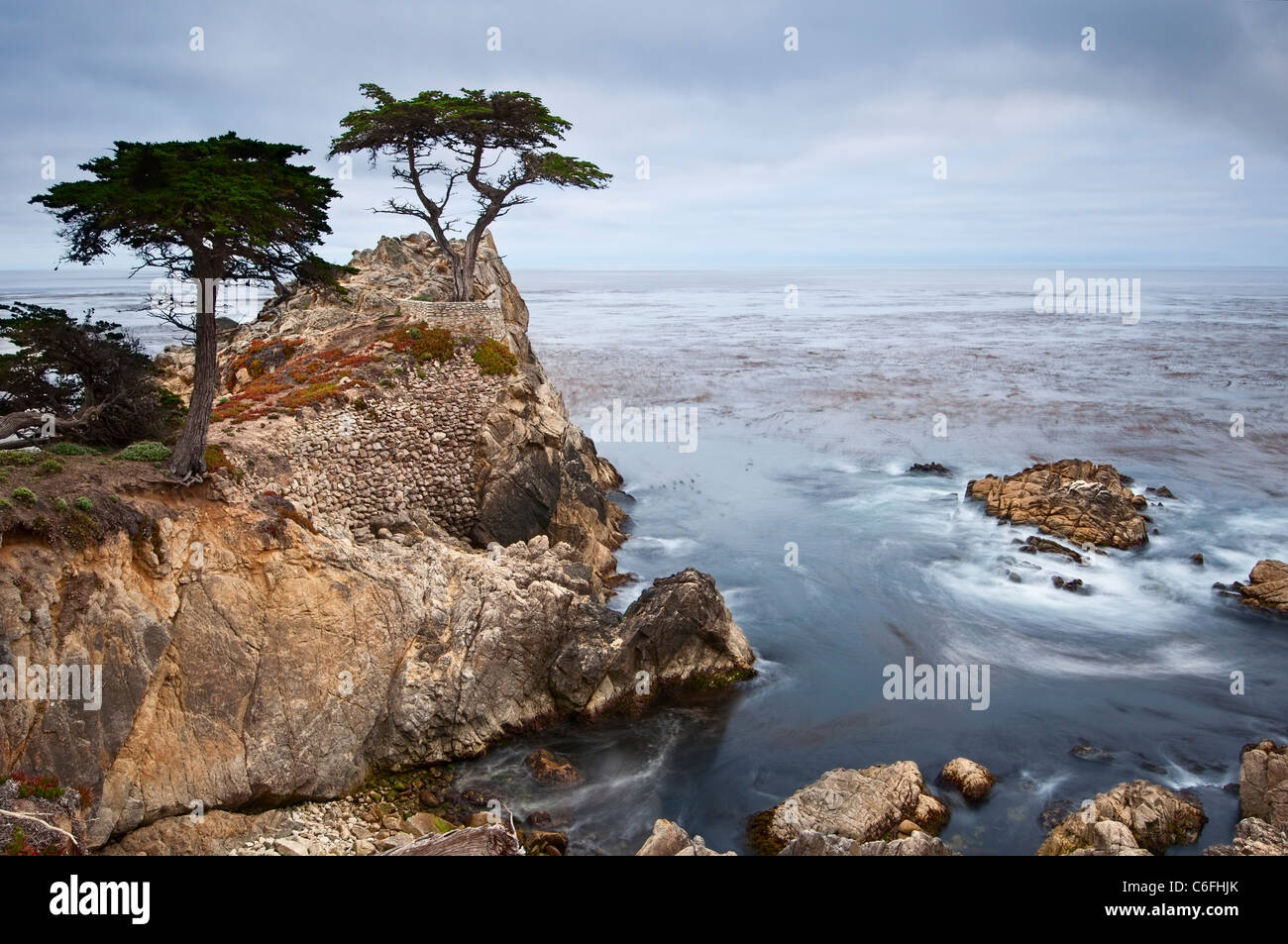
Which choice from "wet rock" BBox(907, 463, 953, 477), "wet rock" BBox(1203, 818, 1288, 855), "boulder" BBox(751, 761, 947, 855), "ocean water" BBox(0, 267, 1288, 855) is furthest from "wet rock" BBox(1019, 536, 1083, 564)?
"boulder" BBox(751, 761, 947, 855)

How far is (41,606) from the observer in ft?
49.7

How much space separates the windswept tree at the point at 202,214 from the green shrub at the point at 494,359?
796 centimetres

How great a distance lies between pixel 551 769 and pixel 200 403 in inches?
434

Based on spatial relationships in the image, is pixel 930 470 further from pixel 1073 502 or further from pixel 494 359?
pixel 494 359

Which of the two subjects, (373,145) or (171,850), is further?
(373,145)

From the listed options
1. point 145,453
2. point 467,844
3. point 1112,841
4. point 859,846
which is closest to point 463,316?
point 145,453

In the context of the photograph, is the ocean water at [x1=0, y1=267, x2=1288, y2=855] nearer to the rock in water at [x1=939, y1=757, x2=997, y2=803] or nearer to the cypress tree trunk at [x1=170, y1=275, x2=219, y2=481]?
the rock in water at [x1=939, y1=757, x2=997, y2=803]

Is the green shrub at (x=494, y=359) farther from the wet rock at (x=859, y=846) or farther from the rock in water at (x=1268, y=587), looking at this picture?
the rock in water at (x=1268, y=587)

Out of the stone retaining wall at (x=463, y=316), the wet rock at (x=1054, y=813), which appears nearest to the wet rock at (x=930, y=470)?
the stone retaining wall at (x=463, y=316)

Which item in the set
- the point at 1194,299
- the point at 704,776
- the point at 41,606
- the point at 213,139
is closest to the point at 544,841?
the point at 704,776

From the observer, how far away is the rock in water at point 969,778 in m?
18.4

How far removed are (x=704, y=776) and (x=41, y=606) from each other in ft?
43.4

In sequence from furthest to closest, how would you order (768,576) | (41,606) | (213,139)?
(768,576) < (213,139) < (41,606)

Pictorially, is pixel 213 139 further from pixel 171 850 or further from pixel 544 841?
pixel 544 841
